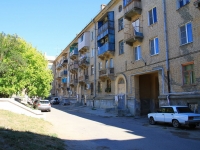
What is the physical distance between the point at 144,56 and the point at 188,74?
579cm

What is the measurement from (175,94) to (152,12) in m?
8.79

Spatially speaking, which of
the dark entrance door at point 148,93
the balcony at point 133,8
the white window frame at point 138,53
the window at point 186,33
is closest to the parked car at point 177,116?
the window at point 186,33

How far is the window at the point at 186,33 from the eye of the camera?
16.4 meters

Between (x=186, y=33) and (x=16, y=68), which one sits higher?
(x=186, y=33)

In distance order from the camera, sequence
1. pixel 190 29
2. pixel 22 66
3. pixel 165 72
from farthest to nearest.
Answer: pixel 22 66 < pixel 165 72 < pixel 190 29

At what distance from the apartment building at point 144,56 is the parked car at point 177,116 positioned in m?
2.28

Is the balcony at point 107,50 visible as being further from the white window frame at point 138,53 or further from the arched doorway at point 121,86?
the white window frame at point 138,53

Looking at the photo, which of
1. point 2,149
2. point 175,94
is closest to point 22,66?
point 175,94

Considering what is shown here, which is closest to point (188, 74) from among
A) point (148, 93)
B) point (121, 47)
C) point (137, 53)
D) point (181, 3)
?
point (181, 3)

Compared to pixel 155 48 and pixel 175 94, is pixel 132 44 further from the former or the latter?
pixel 175 94

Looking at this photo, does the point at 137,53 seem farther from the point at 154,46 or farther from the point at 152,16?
the point at 152,16

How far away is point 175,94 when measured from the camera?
56.0 feet

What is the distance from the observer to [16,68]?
20859mm

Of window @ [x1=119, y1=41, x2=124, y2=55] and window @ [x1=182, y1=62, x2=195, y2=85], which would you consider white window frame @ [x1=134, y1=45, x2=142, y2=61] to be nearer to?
window @ [x1=119, y1=41, x2=124, y2=55]
